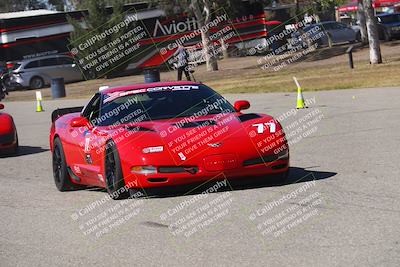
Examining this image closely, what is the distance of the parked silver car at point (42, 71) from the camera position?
45.9 meters

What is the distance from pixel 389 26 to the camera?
52.1 m

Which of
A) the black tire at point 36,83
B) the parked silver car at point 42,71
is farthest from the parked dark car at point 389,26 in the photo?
the black tire at point 36,83

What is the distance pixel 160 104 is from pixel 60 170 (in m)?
1.54

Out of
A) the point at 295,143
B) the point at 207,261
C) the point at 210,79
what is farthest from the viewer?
the point at 210,79

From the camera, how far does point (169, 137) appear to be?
29.3 ft

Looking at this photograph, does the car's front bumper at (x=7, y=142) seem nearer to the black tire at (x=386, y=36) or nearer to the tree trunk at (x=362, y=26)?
the tree trunk at (x=362, y=26)

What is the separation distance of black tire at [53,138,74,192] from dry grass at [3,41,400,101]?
52.4ft

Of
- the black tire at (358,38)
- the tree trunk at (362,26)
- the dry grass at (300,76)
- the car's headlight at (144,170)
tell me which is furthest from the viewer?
the black tire at (358,38)

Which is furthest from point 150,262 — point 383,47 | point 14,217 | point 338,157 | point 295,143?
point 383,47

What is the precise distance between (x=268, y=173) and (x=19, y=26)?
131 feet

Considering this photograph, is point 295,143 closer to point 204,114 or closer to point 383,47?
point 204,114

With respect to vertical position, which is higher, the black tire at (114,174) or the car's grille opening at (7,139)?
the black tire at (114,174)

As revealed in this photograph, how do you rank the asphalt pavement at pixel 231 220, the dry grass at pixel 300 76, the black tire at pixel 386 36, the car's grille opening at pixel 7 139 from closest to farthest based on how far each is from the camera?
the asphalt pavement at pixel 231 220, the car's grille opening at pixel 7 139, the dry grass at pixel 300 76, the black tire at pixel 386 36

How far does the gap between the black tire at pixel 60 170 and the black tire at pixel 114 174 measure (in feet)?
4.14
